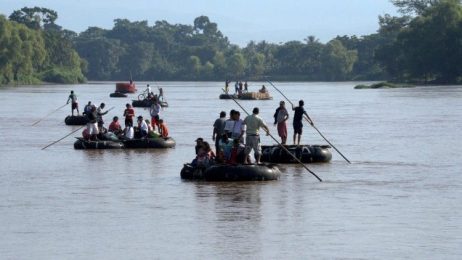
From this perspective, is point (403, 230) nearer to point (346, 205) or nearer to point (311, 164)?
point (346, 205)

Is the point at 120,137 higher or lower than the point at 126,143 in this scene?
higher

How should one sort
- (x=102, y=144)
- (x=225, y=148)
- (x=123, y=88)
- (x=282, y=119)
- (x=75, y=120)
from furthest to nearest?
(x=123, y=88), (x=75, y=120), (x=102, y=144), (x=282, y=119), (x=225, y=148)

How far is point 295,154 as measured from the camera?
34094 millimetres

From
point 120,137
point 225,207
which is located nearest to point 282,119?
point 120,137

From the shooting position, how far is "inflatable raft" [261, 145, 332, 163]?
3400 centimetres

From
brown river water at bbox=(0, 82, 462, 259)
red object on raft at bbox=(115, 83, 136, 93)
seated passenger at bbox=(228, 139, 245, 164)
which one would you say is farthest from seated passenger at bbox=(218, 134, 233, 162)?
red object on raft at bbox=(115, 83, 136, 93)

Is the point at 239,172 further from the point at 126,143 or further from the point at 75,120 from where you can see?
the point at 75,120

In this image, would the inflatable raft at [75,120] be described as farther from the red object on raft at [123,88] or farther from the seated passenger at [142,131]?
the red object on raft at [123,88]

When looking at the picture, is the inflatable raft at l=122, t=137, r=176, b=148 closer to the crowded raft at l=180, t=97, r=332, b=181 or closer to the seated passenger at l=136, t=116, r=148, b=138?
the seated passenger at l=136, t=116, r=148, b=138

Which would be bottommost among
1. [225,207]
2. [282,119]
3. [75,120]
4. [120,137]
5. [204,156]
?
[75,120]

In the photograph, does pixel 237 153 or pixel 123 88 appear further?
pixel 123 88

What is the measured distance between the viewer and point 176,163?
35562 millimetres

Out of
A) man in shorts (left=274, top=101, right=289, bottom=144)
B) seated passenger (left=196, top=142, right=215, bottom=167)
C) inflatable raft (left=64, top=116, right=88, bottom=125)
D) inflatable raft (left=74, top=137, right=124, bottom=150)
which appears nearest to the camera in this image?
seated passenger (left=196, top=142, right=215, bottom=167)

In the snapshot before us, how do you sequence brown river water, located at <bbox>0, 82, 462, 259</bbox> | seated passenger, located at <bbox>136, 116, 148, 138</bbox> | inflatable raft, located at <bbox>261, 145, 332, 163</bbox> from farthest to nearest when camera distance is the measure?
seated passenger, located at <bbox>136, 116, 148, 138</bbox>
inflatable raft, located at <bbox>261, 145, 332, 163</bbox>
brown river water, located at <bbox>0, 82, 462, 259</bbox>
